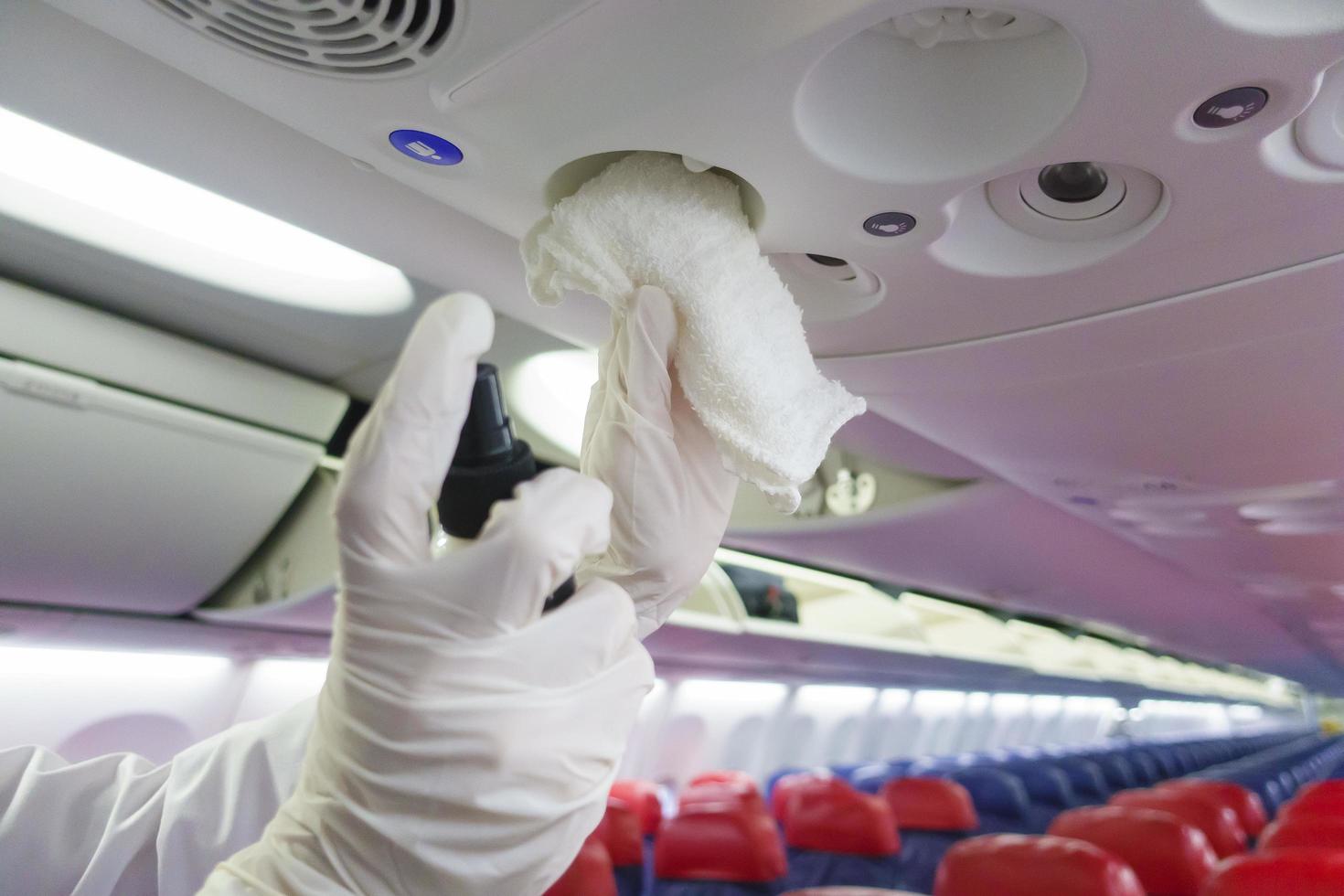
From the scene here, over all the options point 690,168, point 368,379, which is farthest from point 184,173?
point 368,379

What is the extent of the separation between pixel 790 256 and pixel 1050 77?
16.9 inches

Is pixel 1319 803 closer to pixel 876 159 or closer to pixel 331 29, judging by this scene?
pixel 876 159

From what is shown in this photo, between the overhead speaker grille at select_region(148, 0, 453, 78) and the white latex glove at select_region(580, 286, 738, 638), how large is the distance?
12.5 inches

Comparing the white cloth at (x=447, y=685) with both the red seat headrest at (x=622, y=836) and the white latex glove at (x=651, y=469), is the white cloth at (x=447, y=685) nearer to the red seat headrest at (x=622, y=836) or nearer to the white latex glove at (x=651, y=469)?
the white latex glove at (x=651, y=469)

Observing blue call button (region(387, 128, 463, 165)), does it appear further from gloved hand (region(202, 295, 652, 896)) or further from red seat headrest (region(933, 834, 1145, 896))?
red seat headrest (region(933, 834, 1145, 896))

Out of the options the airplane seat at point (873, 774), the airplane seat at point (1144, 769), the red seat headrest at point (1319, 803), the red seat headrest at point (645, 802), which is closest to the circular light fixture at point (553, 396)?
the red seat headrest at point (645, 802)

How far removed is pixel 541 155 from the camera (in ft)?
2.96

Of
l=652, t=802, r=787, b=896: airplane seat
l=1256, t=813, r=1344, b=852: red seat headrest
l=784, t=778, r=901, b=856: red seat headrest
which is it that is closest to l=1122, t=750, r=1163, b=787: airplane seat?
l=784, t=778, r=901, b=856: red seat headrest

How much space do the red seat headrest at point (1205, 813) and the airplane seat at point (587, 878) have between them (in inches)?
104

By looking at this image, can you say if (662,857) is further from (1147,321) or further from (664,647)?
(1147,321)

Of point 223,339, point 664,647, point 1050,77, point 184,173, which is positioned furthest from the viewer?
point 664,647

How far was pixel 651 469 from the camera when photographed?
918 millimetres

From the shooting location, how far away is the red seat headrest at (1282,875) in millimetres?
2143

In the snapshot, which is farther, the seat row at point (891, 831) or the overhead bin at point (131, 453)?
the seat row at point (891, 831)
